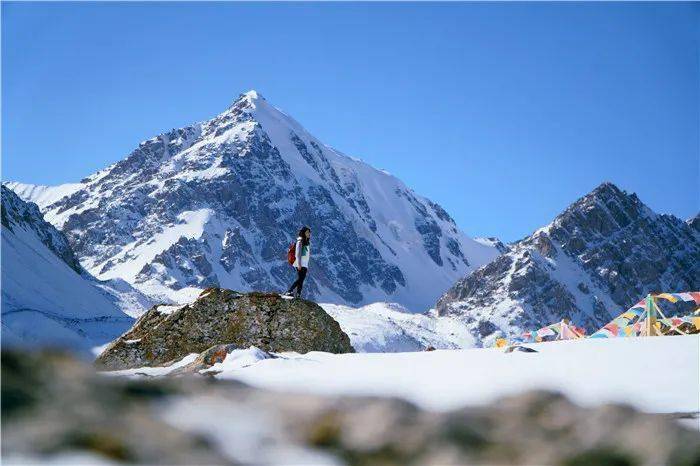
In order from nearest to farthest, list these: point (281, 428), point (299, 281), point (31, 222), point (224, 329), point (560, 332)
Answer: point (281, 428) < point (224, 329) < point (299, 281) < point (560, 332) < point (31, 222)

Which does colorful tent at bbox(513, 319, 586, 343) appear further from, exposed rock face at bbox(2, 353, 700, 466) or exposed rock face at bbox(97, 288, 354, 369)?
exposed rock face at bbox(2, 353, 700, 466)

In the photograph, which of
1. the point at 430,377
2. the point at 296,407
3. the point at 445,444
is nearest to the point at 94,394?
the point at 296,407

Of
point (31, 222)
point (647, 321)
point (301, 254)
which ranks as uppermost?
point (31, 222)

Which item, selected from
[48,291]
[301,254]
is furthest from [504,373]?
[48,291]

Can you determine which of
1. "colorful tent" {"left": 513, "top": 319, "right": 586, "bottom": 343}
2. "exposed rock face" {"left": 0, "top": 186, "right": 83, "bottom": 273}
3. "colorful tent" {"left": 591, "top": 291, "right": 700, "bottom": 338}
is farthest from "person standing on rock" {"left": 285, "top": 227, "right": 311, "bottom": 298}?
"exposed rock face" {"left": 0, "top": 186, "right": 83, "bottom": 273}

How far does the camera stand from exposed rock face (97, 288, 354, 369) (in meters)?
12.9

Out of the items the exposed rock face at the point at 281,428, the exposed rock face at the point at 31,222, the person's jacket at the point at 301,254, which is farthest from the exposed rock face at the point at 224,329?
the exposed rock face at the point at 31,222

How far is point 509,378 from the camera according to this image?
23.5 ft

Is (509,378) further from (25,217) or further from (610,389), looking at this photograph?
(25,217)

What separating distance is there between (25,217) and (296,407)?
133521 millimetres

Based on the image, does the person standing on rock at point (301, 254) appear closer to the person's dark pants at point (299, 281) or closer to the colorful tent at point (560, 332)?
the person's dark pants at point (299, 281)

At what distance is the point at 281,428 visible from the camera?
3818mm

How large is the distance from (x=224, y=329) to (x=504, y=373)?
6.63 meters

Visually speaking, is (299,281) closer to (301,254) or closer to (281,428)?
(301,254)
